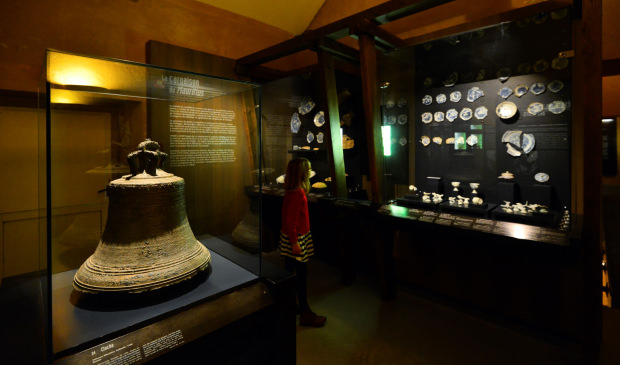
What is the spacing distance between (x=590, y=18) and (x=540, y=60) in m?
0.64

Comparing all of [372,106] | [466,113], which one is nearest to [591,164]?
[466,113]

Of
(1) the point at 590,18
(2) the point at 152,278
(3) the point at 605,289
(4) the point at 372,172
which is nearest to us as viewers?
(2) the point at 152,278

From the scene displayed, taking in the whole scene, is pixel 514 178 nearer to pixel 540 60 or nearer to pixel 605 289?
pixel 540 60

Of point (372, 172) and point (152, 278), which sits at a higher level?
point (372, 172)

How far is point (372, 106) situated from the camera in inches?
137

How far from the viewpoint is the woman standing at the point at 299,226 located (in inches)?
113

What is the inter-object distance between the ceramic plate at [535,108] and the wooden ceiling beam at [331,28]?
1.26 m

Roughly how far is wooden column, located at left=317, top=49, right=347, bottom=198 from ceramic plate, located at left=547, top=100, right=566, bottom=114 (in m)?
2.16

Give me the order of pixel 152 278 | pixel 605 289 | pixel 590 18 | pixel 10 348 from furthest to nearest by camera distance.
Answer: pixel 605 289 → pixel 590 18 → pixel 152 278 → pixel 10 348

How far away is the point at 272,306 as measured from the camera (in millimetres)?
1738

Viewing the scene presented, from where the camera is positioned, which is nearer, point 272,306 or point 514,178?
point 272,306

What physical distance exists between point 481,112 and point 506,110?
0.77 feet

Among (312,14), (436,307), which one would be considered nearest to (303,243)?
(436,307)

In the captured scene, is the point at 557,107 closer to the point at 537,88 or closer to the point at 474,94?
the point at 537,88
